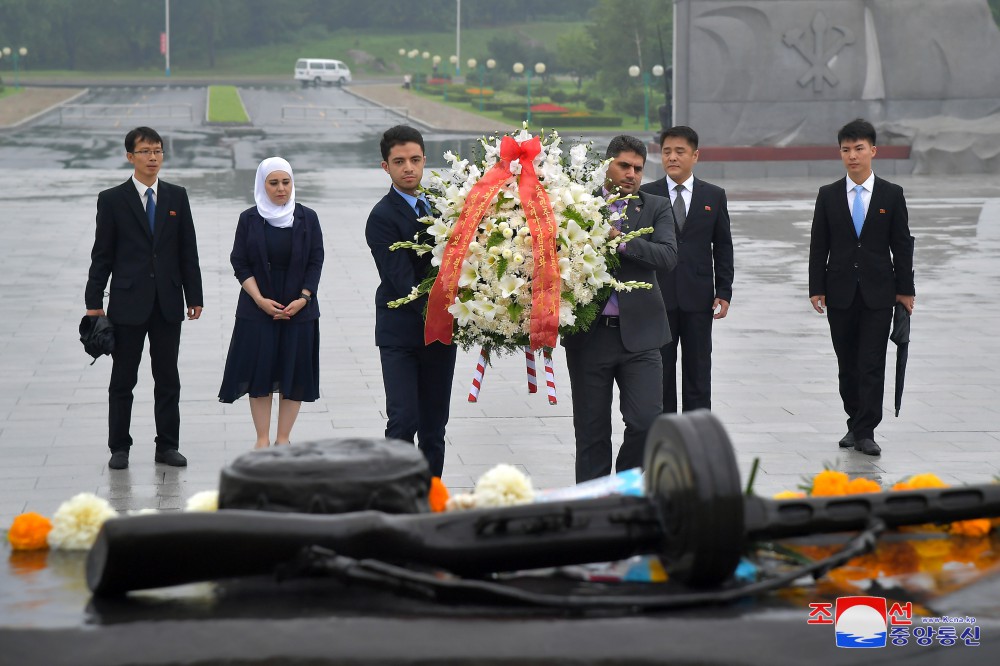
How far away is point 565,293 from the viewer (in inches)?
211

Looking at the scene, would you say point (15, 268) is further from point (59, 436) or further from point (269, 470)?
point (269, 470)

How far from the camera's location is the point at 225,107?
5397 cm

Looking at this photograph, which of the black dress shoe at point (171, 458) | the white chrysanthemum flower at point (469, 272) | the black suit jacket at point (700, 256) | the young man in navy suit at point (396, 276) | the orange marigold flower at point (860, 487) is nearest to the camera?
the orange marigold flower at point (860, 487)

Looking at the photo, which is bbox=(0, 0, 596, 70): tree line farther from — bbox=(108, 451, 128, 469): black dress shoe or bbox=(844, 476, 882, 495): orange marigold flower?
bbox=(844, 476, 882, 495): orange marigold flower

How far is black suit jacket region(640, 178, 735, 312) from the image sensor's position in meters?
7.64

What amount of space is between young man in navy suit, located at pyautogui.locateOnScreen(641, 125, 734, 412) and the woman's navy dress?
2005 millimetres

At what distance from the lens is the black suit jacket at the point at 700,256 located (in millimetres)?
7637

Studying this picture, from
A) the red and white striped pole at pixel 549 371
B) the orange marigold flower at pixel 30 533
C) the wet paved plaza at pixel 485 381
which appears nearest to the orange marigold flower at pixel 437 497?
the orange marigold flower at pixel 30 533

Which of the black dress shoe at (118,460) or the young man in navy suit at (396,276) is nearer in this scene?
the young man in navy suit at (396,276)

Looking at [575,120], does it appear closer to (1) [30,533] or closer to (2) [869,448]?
(2) [869,448]

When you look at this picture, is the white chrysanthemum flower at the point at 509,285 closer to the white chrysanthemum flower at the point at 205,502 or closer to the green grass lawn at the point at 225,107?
the white chrysanthemum flower at the point at 205,502

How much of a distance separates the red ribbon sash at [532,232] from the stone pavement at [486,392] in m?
1.48

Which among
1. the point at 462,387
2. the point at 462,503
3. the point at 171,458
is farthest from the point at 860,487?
the point at 462,387

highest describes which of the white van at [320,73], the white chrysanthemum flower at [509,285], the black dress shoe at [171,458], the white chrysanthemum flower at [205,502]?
the white van at [320,73]
